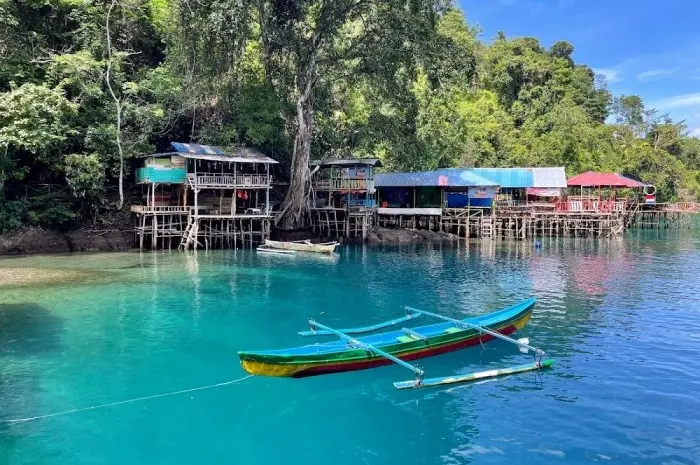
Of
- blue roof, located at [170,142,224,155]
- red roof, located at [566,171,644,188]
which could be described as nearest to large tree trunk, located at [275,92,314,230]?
blue roof, located at [170,142,224,155]

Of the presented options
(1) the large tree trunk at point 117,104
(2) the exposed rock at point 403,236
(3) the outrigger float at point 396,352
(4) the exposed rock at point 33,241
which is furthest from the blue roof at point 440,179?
(3) the outrigger float at point 396,352

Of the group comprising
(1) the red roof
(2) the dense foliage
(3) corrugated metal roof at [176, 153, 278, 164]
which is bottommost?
(1) the red roof

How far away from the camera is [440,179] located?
1772 inches

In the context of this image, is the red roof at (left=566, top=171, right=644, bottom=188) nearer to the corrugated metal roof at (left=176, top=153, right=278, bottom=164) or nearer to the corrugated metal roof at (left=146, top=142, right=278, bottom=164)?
the corrugated metal roof at (left=176, top=153, right=278, bottom=164)

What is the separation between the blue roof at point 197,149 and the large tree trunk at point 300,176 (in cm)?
550

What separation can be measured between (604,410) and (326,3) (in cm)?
2997

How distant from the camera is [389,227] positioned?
4875 cm

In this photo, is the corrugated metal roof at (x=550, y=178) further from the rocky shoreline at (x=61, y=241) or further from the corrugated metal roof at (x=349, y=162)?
the rocky shoreline at (x=61, y=241)

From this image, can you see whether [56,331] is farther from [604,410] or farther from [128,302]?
[604,410]

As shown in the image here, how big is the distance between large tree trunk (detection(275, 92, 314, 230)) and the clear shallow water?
13.8m

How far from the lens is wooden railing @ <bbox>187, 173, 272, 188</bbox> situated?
3438 cm

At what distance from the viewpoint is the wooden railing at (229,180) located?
113 feet

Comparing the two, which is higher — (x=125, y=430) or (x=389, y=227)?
(x=389, y=227)

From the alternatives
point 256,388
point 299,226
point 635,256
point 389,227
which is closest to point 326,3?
point 299,226
